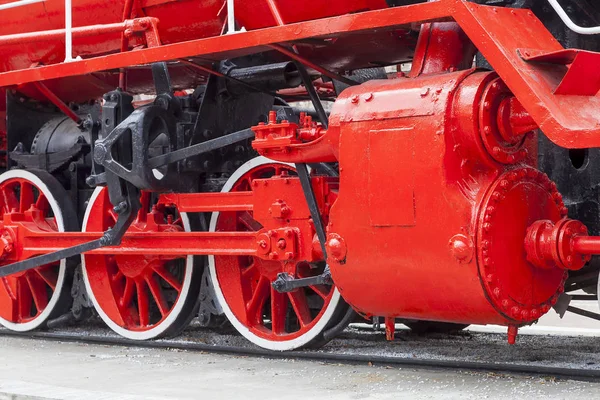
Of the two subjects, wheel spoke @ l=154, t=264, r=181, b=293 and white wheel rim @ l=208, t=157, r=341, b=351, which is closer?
white wheel rim @ l=208, t=157, r=341, b=351

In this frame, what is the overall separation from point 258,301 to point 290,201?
95 centimetres

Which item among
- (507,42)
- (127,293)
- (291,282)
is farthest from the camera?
(127,293)

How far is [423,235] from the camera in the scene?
15.9 feet

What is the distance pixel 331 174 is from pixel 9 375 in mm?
2291

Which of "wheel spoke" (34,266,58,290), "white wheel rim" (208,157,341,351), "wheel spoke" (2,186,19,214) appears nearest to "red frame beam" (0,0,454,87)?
"white wheel rim" (208,157,341,351)

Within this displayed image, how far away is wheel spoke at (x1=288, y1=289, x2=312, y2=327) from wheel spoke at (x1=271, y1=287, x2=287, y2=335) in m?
0.15

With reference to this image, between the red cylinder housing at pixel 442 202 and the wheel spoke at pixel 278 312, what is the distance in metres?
1.46

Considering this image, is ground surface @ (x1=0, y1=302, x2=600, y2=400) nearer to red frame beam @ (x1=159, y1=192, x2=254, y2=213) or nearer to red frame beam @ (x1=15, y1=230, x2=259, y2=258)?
red frame beam @ (x1=15, y1=230, x2=259, y2=258)

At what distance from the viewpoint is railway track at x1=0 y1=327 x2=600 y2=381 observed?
5531mm

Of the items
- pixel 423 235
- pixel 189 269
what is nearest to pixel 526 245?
pixel 423 235

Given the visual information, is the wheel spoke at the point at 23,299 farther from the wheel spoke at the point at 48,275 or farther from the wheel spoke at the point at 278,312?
the wheel spoke at the point at 278,312

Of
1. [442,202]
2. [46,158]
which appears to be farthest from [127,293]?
[442,202]

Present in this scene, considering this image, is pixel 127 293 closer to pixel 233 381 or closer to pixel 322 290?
pixel 322 290

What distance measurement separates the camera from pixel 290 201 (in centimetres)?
606
